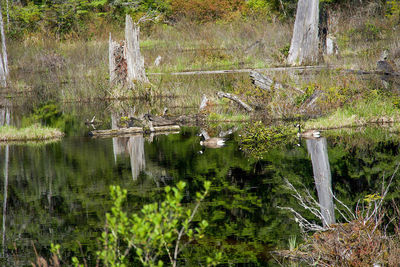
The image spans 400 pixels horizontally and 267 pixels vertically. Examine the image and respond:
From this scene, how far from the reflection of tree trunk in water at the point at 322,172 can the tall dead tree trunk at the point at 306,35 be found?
42.9 ft

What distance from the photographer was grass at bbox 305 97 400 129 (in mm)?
16672

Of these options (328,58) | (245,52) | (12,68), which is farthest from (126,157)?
(12,68)

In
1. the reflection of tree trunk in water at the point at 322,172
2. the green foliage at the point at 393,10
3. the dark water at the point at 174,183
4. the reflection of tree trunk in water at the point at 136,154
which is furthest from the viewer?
the green foliage at the point at 393,10

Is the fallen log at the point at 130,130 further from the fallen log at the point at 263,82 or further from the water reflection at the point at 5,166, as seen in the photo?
the fallen log at the point at 263,82

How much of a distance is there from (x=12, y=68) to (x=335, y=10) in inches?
740

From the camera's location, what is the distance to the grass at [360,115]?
16672 millimetres

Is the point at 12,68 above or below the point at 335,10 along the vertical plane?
below

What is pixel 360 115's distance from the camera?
672 inches

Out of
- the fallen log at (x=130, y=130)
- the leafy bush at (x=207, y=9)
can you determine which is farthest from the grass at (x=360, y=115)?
the leafy bush at (x=207, y=9)

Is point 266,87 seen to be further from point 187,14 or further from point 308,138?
point 187,14

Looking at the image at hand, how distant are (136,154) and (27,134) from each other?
14.0ft

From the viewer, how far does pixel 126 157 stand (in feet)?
45.9

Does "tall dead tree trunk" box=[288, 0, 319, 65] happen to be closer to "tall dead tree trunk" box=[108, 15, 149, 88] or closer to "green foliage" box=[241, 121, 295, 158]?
"tall dead tree trunk" box=[108, 15, 149, 88]

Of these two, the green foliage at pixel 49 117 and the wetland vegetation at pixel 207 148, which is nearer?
the wetland vegetation at pixel 207 148
